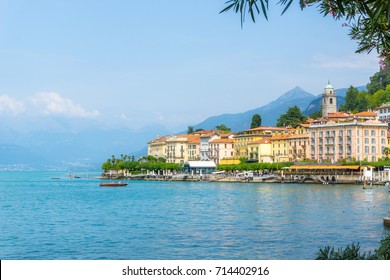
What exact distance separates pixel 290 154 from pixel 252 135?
11050 millimetres

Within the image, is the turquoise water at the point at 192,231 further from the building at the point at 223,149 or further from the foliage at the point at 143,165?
the foliage at the point at 143,165

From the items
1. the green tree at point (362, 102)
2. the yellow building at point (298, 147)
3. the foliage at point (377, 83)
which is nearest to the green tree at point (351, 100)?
the green tree at point (362, 102)

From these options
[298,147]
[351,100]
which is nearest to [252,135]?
[298,147]

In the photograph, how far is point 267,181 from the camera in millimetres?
88812

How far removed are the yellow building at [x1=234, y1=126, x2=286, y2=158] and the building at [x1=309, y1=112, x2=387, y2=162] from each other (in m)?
18.8

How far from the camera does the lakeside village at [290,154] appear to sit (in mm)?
80875

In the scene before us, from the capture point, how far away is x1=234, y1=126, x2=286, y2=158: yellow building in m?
106

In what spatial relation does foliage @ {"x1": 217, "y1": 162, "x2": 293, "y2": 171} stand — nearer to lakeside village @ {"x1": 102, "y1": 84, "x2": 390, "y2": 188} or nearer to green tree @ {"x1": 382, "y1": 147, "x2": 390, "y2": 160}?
lakeside village @ {"x1": 102, "y1": 84, "x2": 390, "y2": 188}

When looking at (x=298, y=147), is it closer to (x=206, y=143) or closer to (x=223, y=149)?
(x=223, y=149)

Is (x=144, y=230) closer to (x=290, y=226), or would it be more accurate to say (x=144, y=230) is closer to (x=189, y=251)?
(x=290, y=226)

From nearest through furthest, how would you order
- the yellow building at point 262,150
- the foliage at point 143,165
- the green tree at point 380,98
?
the yellow building at point 262,150, the green tree at point 380,98, the foliage at point 143,165

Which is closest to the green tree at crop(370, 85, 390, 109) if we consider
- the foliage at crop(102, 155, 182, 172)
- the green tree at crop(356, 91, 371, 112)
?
the green tree at crop(356, 91, 371, 112)

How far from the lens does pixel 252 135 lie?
349ft

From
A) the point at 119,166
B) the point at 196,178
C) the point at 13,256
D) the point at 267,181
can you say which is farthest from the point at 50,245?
the point at 119,166
